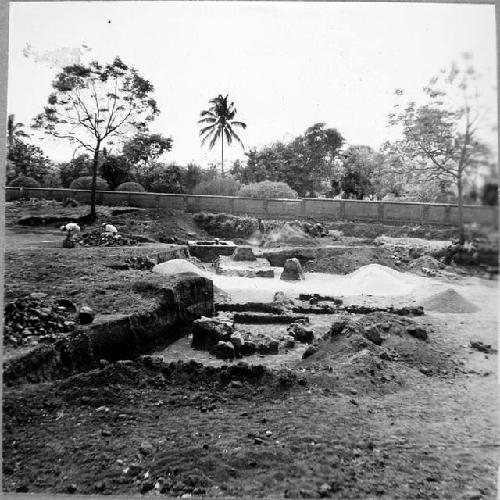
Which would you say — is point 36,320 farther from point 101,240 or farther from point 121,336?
point 101,240

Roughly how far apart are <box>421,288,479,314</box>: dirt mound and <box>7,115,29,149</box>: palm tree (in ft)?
11.1

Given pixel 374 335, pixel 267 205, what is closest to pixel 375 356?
pixel 374 335

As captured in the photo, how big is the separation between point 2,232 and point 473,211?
133 inches

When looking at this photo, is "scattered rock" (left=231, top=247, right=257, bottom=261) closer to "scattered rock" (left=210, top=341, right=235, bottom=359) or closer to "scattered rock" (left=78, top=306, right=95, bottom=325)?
"scattered rock" (left=210, top=341, right=235, bottom=359)

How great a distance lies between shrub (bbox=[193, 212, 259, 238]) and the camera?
158 inches

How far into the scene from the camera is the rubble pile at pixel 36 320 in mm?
3320

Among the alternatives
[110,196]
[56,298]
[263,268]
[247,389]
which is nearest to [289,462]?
[247,389]

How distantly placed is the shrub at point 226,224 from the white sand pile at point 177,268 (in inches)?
13.3

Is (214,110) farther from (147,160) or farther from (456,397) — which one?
(456,397)

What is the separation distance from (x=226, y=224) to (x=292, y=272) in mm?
733

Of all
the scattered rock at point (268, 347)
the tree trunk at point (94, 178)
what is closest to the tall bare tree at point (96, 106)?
the tree trunk at point (94, 178)

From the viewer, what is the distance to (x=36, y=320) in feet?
11.2

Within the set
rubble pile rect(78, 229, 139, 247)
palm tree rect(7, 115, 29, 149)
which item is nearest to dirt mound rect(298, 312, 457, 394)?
rubble pile rect(78, 229, 139, 247)

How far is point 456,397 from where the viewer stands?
335cm
